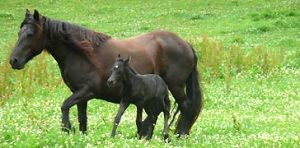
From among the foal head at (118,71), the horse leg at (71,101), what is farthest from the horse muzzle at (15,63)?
the foal head at (118,71)

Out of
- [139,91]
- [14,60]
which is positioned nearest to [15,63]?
[14,60]

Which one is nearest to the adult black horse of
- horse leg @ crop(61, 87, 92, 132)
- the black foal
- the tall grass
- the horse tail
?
horse leg @ crop(61, 87, 92, 132)

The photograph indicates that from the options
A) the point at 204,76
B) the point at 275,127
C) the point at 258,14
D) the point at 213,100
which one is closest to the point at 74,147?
the point at 275,127

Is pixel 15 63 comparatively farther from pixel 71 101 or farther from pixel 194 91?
pixel 194 91

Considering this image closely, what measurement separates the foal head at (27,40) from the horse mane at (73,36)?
0.63 ft

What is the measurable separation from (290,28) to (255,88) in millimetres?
16011

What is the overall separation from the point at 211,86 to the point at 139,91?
9.47 metres

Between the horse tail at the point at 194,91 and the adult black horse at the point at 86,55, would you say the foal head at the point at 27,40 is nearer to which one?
the adult black horse at the point at 86,55

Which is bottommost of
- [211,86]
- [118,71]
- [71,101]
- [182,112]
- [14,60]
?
[211,86]

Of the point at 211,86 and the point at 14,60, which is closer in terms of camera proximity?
the point at 14,60

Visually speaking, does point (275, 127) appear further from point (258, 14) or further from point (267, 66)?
point (258, 14)

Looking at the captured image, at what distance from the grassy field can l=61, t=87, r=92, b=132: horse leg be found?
0.33 m

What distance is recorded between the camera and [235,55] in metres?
23.2

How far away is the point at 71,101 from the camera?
1131 centimetres
